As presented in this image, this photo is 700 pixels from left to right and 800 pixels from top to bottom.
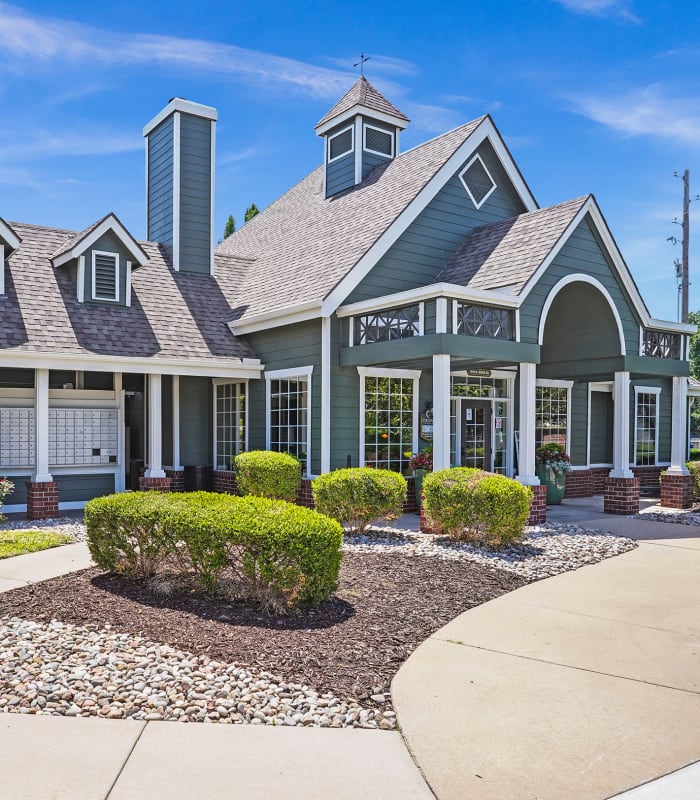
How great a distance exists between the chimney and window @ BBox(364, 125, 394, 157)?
12.1 ft

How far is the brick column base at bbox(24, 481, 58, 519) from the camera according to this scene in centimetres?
1215

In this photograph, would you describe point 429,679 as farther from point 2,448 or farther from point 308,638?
point 2,448

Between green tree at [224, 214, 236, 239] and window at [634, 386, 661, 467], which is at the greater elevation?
green tree at [224, 214, 236, 239]

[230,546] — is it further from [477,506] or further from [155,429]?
[155,429]

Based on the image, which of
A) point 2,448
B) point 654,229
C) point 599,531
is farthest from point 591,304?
point 654,229

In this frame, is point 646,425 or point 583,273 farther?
point 646,425

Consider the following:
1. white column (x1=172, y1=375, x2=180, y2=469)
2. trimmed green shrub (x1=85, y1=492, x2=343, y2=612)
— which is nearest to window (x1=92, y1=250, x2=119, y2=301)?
white column (x1=172, y1=375, x2=180, y2=469)

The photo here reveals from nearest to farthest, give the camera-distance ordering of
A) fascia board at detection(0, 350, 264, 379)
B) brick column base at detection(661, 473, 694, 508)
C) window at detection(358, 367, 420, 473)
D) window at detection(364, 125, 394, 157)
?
fascia board at detection(0, 350, 264, 379), window at detection(358, 367, 420, 473), brick column base at detection(661, 473, 694, 508), window at detection(364, 125, 394, 157)

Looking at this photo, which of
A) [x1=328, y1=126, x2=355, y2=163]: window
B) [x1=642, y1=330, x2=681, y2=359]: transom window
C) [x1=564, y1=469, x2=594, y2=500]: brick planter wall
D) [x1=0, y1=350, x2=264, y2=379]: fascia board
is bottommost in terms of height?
[x1=564, y1=469, x2=594, y2=500]: brick planter wall

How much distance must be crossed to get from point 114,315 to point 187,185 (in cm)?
439

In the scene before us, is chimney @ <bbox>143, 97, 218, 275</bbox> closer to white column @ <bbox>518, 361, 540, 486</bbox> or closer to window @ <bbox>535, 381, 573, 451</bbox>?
window @ <bbox>535, 381, 573, 451</bbox>

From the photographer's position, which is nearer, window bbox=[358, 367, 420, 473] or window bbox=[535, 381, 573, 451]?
window bbox=[358, 367, 420, 473]

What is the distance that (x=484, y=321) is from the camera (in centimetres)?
1145

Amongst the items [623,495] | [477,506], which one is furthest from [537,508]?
[623,495]
